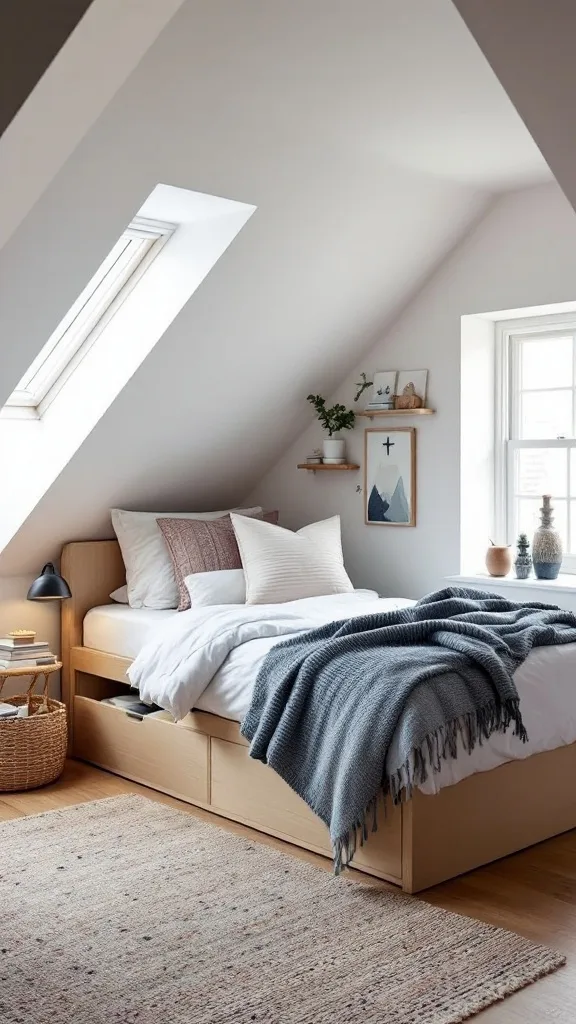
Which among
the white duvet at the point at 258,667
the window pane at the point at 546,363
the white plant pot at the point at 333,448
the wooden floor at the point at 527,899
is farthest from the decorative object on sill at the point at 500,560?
the wooden floor at the point at 527,899

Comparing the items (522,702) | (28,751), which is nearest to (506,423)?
(522,702)

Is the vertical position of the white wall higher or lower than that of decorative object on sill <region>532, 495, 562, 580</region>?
higher

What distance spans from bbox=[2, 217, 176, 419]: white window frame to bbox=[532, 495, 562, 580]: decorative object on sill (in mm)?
2049

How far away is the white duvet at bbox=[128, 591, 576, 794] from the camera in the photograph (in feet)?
10.6

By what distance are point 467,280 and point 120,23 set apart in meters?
3.13

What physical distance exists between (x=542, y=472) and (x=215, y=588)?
164 centimetres

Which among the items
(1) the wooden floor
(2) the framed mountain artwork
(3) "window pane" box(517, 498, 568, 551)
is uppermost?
(2) the framed mountain artwork

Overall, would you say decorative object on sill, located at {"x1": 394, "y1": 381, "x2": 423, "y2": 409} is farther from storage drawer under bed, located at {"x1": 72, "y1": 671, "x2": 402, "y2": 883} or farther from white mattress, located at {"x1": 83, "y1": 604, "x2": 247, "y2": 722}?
storage drawer under bed, located at {"x1": 72, "y1": 671, "x2": 402, "y2": 883}

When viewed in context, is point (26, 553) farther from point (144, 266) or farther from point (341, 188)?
point (341, 188)

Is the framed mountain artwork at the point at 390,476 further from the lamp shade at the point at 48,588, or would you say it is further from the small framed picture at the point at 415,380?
the lamp shade at the point at 48,588

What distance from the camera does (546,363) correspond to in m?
4.77

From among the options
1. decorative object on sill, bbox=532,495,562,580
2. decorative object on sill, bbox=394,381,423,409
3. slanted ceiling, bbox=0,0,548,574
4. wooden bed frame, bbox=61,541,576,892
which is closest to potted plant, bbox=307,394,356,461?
slanted ceiling, bbox=0,0,548,574

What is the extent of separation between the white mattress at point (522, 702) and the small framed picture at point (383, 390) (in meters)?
1.62

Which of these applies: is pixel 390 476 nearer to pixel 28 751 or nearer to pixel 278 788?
pixel 278 788
